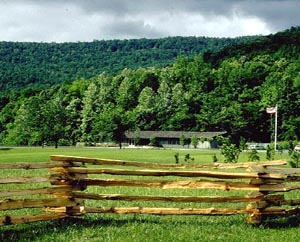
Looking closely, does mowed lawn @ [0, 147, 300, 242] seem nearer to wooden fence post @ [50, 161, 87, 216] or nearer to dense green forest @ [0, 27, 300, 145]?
wooden fence post @ [50, 161, 87, 216]

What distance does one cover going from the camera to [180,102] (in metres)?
135

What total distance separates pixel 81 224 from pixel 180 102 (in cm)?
12402

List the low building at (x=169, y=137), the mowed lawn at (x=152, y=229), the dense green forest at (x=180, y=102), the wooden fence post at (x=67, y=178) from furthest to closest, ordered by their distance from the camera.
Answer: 1. the dense green forest at (x=180, y=102)
2. the low building at (x=169, y=137)
3. the wooden fence post at (x=67, y=178)
4. the mowed lawn at (x=152, y=229)

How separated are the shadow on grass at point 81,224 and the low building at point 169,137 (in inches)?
4065

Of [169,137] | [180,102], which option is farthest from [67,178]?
[180,102]

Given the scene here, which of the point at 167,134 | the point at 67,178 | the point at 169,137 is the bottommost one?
the point at 169,137

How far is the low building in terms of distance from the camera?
11756cm

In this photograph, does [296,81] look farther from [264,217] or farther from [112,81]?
[264,217]

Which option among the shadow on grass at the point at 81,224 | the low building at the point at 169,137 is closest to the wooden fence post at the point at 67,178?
the shadow on grass at the point at 81,224

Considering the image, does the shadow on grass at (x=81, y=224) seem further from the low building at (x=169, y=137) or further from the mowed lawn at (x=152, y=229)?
the low building at (x=169, y=137)

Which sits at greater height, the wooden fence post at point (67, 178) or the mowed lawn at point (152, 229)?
the wooden fence post at point (67, 178)

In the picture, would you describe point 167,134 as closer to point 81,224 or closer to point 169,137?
point 169,137

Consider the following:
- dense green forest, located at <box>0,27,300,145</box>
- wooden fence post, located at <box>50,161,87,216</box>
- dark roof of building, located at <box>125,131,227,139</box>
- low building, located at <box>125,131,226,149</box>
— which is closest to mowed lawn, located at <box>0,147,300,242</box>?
wooden fence post, located at <box>50,161,87,216</box>

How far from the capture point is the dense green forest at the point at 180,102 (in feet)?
398
